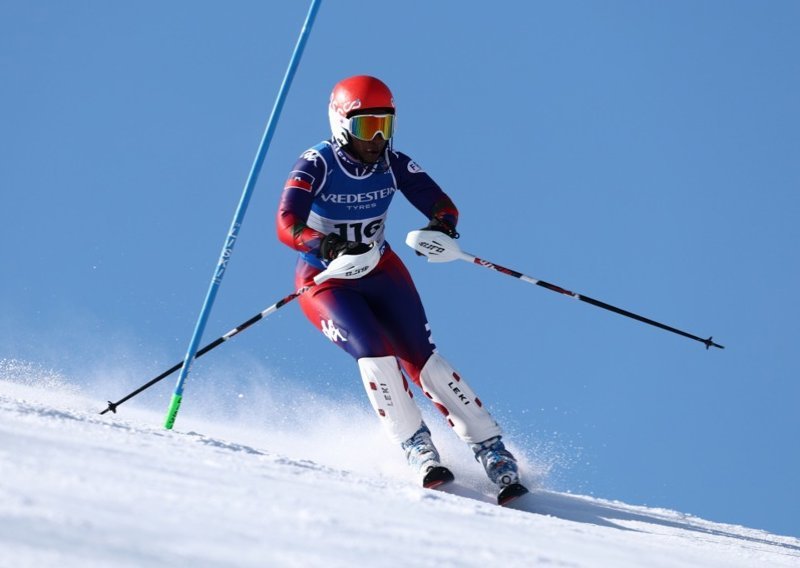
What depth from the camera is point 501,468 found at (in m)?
5.30

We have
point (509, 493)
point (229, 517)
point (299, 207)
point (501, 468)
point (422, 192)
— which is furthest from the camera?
point (422, 192)

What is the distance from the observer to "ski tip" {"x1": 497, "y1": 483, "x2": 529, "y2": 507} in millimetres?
5171

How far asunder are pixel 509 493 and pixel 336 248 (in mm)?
1574

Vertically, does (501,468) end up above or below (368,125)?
below

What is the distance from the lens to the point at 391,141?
19.1ft

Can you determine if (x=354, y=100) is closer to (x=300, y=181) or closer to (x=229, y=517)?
(x=300, y=181)

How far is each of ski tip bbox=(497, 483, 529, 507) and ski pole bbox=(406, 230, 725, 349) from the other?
3.88 ft

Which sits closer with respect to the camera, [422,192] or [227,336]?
[227,336]

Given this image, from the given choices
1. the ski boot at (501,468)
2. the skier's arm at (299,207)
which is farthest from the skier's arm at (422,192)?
the ski boot at (501,468)

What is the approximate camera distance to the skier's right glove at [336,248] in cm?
522

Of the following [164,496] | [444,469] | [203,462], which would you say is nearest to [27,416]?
[203,462]

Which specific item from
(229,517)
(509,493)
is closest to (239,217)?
(509,493)

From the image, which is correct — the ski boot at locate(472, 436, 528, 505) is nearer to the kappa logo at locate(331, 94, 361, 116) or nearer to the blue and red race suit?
the blue and red race suit

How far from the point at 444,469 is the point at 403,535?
8.27 feet
